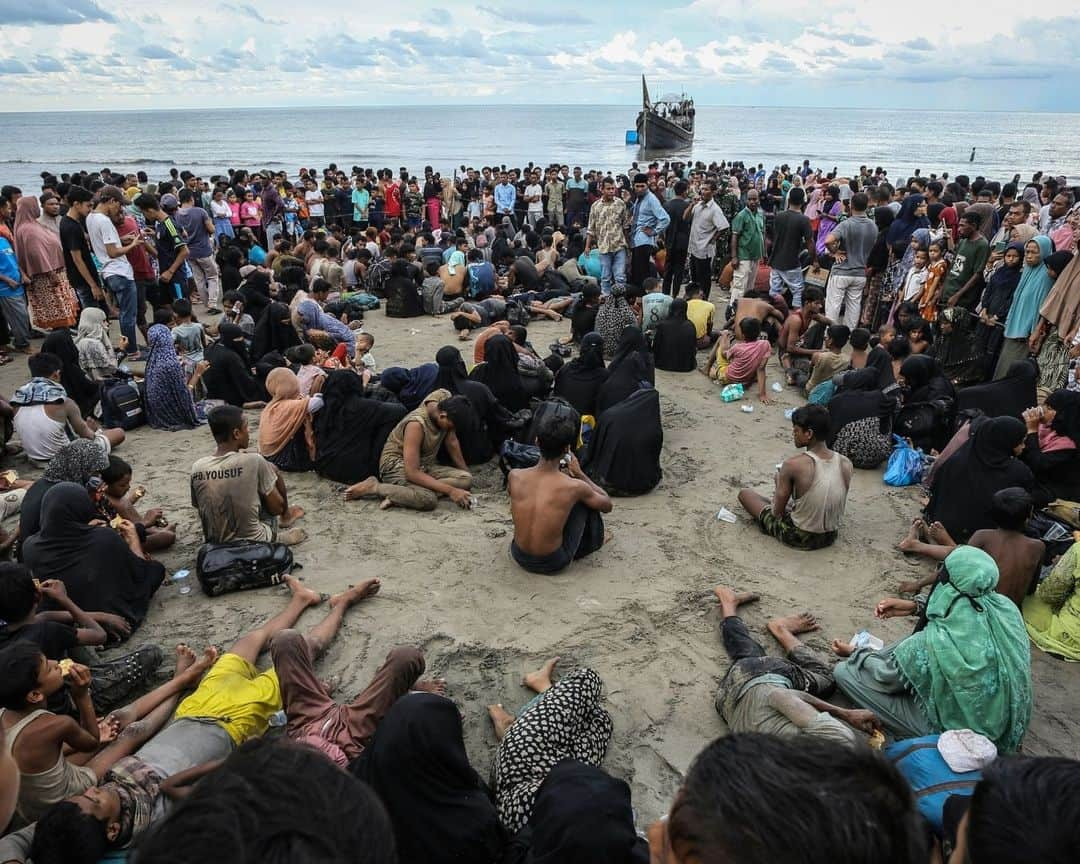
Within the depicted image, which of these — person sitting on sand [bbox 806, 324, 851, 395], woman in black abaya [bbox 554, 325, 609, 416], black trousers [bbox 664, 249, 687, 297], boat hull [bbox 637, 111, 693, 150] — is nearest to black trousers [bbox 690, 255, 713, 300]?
black trousers [bbox 664, 249, 687, 297]

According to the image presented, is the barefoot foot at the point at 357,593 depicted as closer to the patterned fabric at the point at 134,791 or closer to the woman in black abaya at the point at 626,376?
the patterned fabric at the point at 134,791

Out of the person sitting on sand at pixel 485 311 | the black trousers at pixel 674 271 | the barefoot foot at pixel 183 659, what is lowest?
the barefoot foot at pixel 183 659

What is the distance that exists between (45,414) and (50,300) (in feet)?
10.9

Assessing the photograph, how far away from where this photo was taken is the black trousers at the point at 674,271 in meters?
11.1

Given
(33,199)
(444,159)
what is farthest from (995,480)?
(444,159)

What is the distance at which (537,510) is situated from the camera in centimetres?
439

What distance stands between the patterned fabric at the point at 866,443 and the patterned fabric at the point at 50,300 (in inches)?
337

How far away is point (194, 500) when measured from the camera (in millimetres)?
4453

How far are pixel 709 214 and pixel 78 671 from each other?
368 inches

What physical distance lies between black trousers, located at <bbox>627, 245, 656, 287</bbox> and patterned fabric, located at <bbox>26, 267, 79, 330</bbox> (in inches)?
291

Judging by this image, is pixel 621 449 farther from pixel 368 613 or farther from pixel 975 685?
pixel 975 685

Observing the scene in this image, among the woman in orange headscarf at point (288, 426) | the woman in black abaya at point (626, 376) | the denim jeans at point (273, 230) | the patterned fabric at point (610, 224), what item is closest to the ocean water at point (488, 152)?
the denim jeans at point (273, 230)

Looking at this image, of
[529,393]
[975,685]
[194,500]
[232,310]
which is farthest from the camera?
[232,310]

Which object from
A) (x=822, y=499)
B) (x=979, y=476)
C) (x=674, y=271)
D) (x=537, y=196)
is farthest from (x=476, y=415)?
(x=537, y=196)
